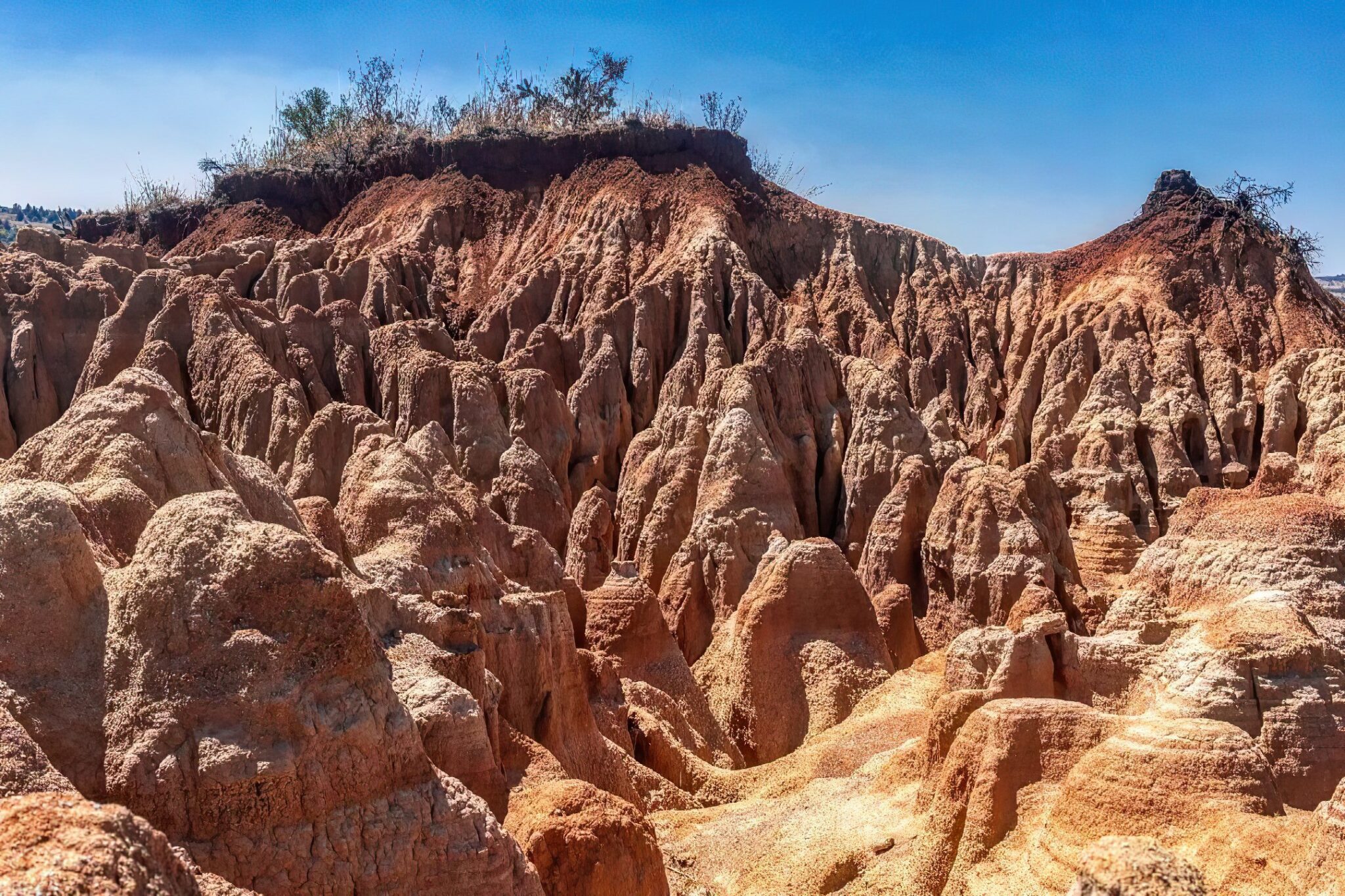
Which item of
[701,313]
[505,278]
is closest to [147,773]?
[701,313]

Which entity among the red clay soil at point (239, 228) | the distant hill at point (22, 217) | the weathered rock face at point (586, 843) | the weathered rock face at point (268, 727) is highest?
the distant hill at point (22, 217)

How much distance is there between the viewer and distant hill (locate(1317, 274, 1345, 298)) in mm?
112650

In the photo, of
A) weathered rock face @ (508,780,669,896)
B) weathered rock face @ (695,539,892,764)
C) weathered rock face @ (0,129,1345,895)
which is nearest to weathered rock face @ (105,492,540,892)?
weathered rock face @ (0,129,1345,895)

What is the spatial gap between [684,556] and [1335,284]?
13726cm

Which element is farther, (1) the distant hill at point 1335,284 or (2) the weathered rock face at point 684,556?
(1) the distant hill at point 1335,284

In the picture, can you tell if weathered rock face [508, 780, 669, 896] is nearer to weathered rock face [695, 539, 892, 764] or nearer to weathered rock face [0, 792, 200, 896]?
weathered rock face [0, 792, 200, 896]

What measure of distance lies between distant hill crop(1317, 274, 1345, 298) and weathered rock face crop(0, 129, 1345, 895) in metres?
80.1

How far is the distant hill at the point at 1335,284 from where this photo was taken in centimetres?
11265

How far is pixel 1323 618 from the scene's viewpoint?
12.7 metres

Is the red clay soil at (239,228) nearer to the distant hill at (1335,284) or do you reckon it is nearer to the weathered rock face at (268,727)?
the weathered rock face at (268,727)

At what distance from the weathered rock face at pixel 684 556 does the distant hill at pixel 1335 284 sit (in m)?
80.1

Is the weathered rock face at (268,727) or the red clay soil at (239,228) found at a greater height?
the red clay soil at (239,228)

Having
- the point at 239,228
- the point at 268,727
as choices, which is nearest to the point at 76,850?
the point at 268,727

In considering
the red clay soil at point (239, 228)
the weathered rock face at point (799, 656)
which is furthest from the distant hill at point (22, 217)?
the weathered rock face at point (799, 656)
